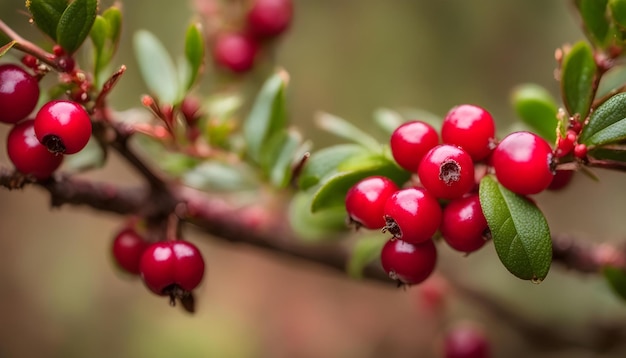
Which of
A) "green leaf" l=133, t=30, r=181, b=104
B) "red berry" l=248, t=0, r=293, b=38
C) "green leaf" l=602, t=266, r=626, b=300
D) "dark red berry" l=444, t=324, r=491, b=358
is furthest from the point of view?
"dark red berry" l=444, t=324, r=491, b=358

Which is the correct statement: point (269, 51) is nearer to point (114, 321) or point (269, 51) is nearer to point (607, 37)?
point (607, 37)

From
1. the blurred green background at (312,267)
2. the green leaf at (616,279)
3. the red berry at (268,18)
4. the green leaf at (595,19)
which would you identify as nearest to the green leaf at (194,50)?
the red berry at (268,18)

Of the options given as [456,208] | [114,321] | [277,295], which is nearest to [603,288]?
[456,208]

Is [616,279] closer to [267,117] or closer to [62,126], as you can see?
[267,117]

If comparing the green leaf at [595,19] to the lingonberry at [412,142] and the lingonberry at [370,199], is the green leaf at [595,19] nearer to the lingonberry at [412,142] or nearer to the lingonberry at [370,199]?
the lingonberry at [412,142]

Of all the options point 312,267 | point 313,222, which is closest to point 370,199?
point 313,222

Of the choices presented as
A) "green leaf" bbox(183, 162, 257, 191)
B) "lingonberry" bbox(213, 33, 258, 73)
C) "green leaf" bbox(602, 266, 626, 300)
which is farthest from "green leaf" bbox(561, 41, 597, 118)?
"lingonberry" bbox(213, 33, 258, 73)

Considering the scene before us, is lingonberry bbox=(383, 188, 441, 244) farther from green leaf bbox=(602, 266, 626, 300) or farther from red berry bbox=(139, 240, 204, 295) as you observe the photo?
green leaf bbox=(602, 266, 626, 300)
